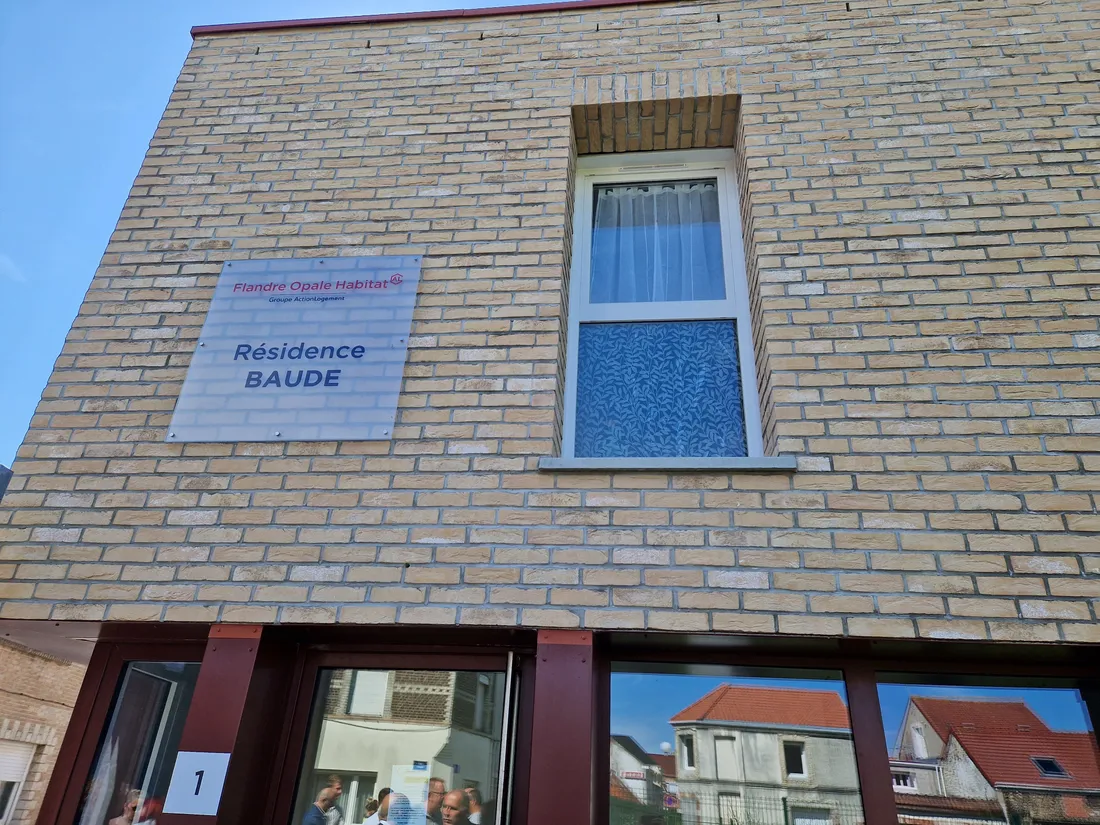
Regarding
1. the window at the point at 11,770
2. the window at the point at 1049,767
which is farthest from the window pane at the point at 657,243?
the window at the point at 11,770

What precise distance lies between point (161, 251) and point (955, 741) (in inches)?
161

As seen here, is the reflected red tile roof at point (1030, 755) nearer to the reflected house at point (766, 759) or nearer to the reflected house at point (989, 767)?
the reflected house at point (989, 767)

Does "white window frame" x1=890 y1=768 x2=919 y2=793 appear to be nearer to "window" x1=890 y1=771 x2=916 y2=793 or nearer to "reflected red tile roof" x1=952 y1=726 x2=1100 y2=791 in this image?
"window" x1=890 y1=771 x2=916 y2=793

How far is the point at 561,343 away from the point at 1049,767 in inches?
97.3

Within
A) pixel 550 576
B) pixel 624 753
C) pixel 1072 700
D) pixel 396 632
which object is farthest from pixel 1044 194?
pixel 396 632

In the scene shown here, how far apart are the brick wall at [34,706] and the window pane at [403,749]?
4.32 m

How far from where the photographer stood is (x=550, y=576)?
2.88 m

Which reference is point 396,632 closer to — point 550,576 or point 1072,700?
point 550,576

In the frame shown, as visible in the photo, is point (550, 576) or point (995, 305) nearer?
point (550, 576)

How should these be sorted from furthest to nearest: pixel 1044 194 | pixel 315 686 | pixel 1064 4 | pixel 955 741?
pixel 1064 4, pixel 1044 194, pixel 315 686, pixel 955 741

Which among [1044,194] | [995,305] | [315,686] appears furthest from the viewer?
[1044,194]

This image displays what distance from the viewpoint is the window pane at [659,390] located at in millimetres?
3494

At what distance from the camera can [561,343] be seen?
3.61 meters

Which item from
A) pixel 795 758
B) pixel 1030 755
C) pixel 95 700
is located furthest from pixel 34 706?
pixel 1030 755
